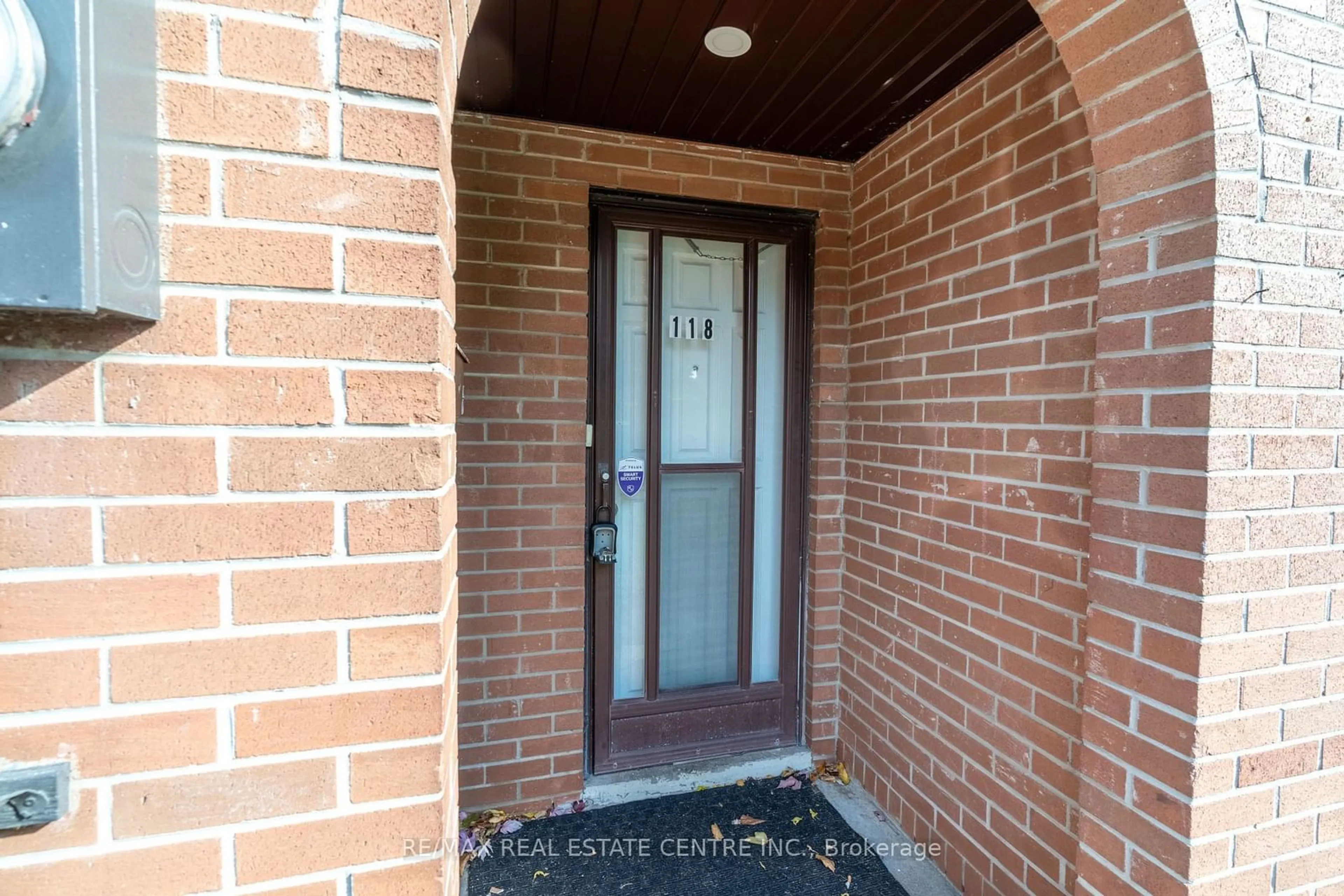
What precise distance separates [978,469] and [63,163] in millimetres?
2315

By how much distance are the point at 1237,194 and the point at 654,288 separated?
194 cm

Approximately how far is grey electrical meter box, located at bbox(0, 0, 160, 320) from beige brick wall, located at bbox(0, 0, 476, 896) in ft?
0.40

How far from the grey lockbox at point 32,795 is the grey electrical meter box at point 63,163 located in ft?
1.96

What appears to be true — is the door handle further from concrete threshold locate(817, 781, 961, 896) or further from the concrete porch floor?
concrete threshold locate(817, 781, 961, 896)

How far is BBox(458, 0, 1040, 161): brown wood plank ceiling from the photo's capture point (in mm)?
1815

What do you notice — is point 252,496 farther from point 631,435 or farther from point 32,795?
point 631,435

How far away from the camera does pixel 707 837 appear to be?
98.6 inches

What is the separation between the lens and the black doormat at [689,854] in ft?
7.43

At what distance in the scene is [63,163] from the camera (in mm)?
662

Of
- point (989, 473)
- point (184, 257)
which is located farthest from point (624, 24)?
point (989, 473)

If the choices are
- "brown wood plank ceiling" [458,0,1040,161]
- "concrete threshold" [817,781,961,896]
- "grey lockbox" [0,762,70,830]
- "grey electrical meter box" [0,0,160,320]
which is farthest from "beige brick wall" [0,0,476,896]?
"concrete threshold" [817,781,961,896]

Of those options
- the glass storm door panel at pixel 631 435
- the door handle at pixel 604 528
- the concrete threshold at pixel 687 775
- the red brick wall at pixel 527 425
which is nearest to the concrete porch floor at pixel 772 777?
the concrete threshold at pixel 687 775

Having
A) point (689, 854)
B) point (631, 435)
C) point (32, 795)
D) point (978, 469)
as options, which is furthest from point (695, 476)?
point (32, 795)

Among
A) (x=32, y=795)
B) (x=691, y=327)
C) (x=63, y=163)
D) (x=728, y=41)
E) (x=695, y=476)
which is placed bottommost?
(x=32, y=795)
